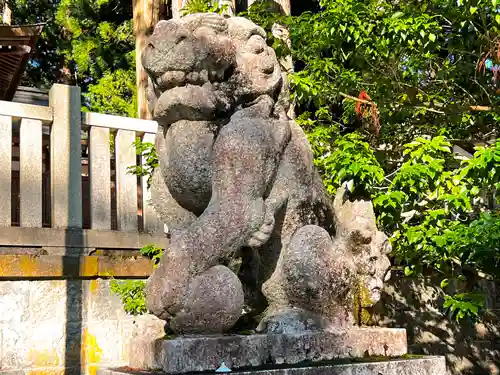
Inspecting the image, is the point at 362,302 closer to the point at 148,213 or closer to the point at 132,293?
the point at 132,293

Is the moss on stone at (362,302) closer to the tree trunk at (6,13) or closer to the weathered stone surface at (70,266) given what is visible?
the weathered stone surface at (70,266)

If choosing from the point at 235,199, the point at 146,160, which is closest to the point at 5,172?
the point at 146,160

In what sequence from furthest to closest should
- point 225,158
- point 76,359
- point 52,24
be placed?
point 52,24, point 76,359, point 225,158

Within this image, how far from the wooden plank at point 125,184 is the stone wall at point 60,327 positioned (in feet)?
2.52

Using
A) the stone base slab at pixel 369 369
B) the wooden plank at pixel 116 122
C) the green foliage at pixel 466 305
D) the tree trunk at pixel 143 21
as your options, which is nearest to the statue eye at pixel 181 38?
the stone base slab at pixel 369 369

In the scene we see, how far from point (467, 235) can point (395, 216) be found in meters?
0.66

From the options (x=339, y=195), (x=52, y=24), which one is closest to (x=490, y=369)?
(x=339, y=195)

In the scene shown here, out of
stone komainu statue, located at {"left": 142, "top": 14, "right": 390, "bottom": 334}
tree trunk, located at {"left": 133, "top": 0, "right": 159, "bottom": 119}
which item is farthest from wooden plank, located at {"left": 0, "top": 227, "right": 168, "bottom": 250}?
tree trunk, located at {"left": 133, "top": 0, "right": 159, "bottom": 119}

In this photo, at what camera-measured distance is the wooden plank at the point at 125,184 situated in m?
6.18

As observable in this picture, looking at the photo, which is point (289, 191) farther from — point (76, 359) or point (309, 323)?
point (76, 359)

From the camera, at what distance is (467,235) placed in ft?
13.8

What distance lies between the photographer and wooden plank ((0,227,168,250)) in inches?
213

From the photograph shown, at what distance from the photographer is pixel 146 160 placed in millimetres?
6074

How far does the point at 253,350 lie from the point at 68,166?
386 cm
